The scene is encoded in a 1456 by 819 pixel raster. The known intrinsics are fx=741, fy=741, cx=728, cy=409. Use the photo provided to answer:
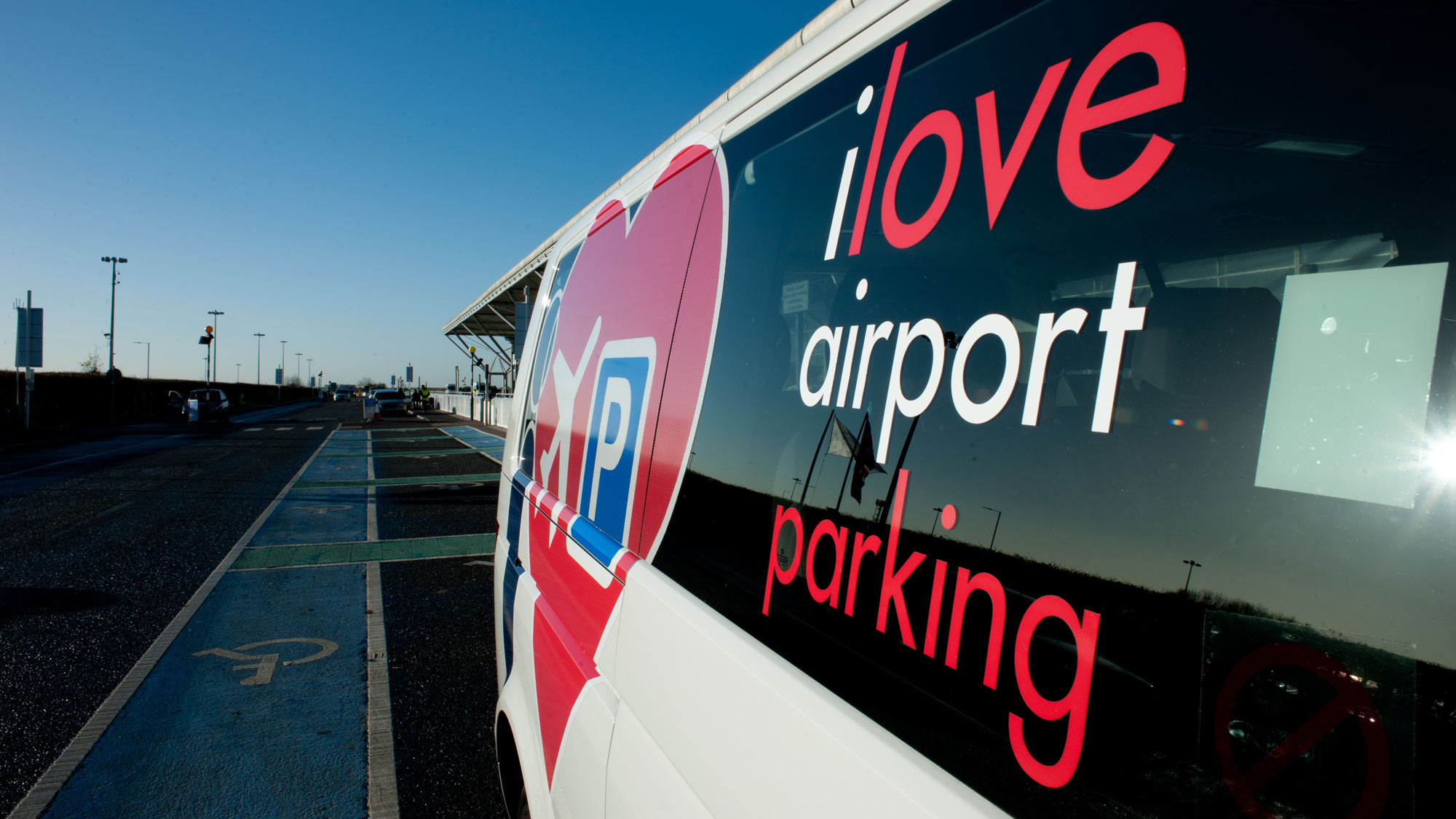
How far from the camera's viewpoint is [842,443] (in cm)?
Result: 108

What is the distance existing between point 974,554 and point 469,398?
4378 cm

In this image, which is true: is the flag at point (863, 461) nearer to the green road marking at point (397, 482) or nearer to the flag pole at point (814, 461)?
the flag pole at point (814, 461)

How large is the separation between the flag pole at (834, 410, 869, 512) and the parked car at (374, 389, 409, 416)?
4383 cm

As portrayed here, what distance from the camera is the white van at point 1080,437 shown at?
0.59 metres

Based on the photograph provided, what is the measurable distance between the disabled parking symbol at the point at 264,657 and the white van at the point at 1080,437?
13.0 feet

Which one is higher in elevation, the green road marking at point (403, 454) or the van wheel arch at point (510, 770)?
the van wheel arch at point (510, 770)

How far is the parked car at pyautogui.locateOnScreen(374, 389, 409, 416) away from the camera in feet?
137

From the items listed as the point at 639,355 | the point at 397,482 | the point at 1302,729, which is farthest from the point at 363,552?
the point at 1302,729

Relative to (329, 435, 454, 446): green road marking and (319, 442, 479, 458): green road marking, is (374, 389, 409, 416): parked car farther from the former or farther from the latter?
(319, 442, 479, 458): green road marking

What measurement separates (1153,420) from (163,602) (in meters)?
7.09

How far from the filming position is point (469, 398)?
42000mm

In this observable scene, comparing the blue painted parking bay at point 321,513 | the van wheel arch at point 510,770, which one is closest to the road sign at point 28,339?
the blue painted parking bay at point 321,513

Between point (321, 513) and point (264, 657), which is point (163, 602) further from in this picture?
point (321, 513)

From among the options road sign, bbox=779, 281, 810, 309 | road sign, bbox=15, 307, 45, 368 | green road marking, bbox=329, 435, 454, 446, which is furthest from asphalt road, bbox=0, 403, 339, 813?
road sign, bbox=15, 307, 45, 368
